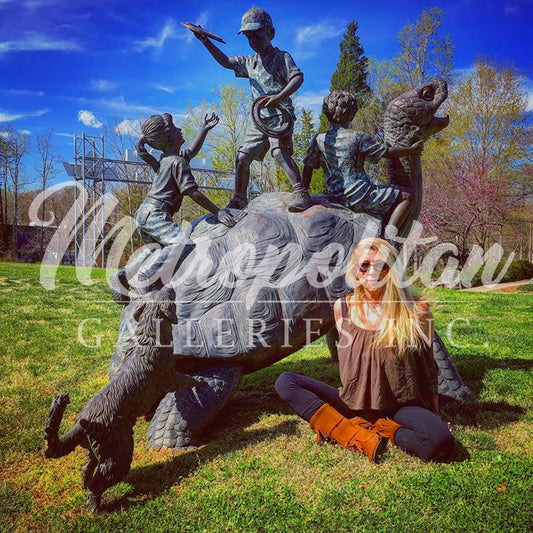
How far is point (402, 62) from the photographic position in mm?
22984

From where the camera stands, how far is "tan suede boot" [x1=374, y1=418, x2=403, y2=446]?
10.2 ft

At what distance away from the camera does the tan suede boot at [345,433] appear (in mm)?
3053

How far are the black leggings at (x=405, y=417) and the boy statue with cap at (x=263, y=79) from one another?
1.84m

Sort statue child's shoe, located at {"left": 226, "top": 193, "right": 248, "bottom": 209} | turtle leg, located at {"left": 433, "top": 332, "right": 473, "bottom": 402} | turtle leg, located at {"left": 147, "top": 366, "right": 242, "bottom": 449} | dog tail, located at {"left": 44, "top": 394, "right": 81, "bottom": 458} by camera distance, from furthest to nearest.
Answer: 1. statue child's shoe, located at {"left": 226, "top": 193, "right": 248, "bottom": 209}
2. turtle leg, located at {"left": 433, "top": 332, "right": 473, "bottom": 402}
3. turtle leg, located at {"left": 147, "top": 366, "right": 242, "bottom": 449}
4. dog tail, located at {"left": 44, "top": 394, "right": 81, "bottom": 458}

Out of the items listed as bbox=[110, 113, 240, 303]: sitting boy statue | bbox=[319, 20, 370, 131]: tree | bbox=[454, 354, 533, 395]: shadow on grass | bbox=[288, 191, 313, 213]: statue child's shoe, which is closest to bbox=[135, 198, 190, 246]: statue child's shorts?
bbox=[110, 113, 240, 303]: sitting boy statue

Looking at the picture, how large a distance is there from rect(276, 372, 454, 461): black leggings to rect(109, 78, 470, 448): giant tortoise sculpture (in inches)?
15.9

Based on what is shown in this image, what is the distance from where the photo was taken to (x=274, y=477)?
9.49ft

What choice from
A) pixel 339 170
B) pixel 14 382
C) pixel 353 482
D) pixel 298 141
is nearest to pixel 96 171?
pixel 298 141

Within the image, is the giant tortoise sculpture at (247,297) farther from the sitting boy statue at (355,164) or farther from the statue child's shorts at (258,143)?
the statue child's shorts at (258,143)

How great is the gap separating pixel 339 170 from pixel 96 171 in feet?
54.3

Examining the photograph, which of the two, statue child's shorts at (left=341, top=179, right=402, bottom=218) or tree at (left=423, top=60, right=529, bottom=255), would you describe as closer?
statue child's shorts at (left=341, top=179, right=402, bottom=218)

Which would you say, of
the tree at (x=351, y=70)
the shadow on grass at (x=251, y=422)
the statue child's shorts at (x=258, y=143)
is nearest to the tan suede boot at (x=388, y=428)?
the shadow on grass at (x=251, y=422)

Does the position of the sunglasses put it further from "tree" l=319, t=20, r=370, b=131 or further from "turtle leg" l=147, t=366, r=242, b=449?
"tree" l=319, t=20, r=370, b=131

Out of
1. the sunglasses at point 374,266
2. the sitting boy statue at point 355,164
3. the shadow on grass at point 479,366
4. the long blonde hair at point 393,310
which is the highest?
the sitting boy statue at point 355,164
